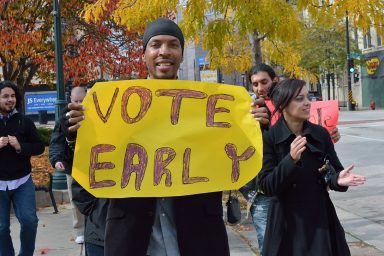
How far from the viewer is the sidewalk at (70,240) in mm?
5496

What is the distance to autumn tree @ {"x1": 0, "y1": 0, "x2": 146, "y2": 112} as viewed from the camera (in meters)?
11.1

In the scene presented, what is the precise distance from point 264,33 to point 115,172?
16.0 feet

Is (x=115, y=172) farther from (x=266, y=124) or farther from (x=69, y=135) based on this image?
(x=266, y=124)

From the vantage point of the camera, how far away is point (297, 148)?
284cm

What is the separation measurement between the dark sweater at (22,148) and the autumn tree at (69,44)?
6208 millimetres

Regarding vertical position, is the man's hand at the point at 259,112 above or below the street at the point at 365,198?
above

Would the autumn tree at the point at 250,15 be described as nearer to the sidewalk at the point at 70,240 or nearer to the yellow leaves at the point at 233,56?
the yellow leaves at the point at 233,56

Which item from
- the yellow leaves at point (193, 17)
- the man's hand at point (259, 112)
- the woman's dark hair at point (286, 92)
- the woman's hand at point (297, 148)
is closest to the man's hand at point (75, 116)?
the man's hand at point (259, 112)

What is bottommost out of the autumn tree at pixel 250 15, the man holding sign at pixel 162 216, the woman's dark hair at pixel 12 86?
the man holding sign at pixel 162 216

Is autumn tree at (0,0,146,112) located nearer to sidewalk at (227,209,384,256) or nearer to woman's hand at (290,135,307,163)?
sidewalk at (227,209,384,256)

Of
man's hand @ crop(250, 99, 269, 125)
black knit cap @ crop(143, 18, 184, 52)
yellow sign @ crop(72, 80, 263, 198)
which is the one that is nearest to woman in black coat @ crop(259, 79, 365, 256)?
man's hand @ crop(250, 99, 269, 125)

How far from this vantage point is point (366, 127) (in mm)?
22656

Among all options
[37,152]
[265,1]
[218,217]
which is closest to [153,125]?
[218,217]

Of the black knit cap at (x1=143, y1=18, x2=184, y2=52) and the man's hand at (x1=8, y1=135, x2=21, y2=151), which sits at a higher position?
the black knit cap at (x1=143, y1=18, x2=184, y2=52)
